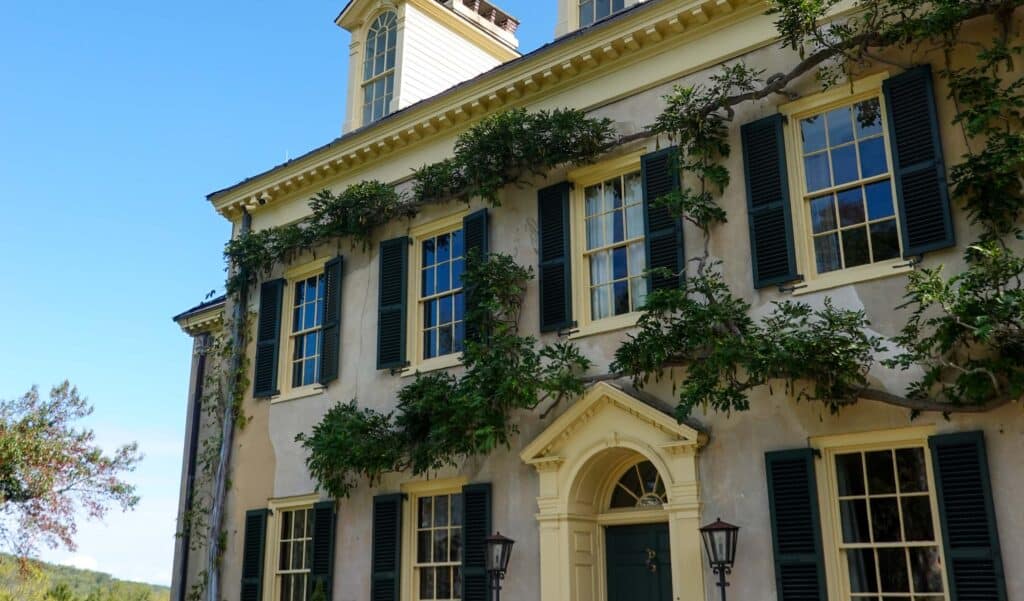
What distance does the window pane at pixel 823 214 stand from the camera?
960 cm

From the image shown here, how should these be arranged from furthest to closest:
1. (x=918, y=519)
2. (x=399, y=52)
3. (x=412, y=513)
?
(x=399, y=52) → (x=412, y=513) → (x=918, y=519)

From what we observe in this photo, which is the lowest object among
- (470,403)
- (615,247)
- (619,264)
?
(470,403)

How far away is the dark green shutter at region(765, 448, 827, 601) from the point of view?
8.66 metres

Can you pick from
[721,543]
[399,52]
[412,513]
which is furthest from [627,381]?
[399,52]

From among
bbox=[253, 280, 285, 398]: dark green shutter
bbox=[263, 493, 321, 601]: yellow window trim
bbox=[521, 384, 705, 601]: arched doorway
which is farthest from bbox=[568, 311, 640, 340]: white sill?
bbox=[253, 280, 285, 398]: dark green shutter

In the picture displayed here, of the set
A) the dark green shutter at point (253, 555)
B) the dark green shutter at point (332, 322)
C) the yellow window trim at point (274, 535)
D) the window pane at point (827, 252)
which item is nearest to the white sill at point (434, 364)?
the dark green shutter at point (332, 322)

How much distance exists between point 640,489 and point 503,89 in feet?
17.8

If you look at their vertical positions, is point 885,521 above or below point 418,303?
below

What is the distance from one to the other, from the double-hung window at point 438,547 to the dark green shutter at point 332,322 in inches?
97.0

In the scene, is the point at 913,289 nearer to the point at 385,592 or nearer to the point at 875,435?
the point at 875,435

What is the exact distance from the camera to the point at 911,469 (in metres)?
8.55

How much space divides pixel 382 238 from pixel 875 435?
748cm

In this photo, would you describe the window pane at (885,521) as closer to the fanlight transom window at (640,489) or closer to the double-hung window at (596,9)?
the fanlight transom window at (640,489)

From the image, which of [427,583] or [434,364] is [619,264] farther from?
[427,583]
